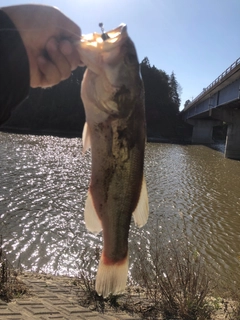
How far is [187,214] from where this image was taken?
49.7 ft

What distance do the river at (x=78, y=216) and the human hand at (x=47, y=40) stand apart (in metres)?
5.88

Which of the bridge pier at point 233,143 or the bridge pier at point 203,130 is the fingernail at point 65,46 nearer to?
the bridge pier at point 233,143

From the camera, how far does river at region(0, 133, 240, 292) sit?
32.8ft

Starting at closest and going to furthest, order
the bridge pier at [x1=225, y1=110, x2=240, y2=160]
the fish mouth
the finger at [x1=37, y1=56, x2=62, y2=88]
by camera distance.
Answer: the fish mouth
the finger at [x1=37, y1=56, x2=62, y2=88]
the bridge pier at [x1=225, y1=110, x2=240, y2=160]

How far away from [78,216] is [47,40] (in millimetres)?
11404

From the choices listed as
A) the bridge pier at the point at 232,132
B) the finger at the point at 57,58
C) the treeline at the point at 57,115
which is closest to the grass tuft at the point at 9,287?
the finger at the point at 57,58

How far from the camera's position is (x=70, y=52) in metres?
2.43

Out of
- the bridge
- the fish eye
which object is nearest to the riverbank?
the fish eye

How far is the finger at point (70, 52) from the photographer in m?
2.40

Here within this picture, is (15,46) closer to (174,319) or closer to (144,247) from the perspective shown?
(174,319)

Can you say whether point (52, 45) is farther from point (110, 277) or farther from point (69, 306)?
point (69, 306)

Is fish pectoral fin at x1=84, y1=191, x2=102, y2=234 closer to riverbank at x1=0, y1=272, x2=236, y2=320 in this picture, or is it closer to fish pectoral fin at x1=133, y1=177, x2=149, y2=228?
fish pectoral fin at x1=133, y1=177, x2=149, y2=228

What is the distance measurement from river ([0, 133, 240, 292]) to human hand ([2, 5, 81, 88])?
5.88m

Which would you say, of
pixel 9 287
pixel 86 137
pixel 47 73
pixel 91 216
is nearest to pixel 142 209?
pixel 91 216
